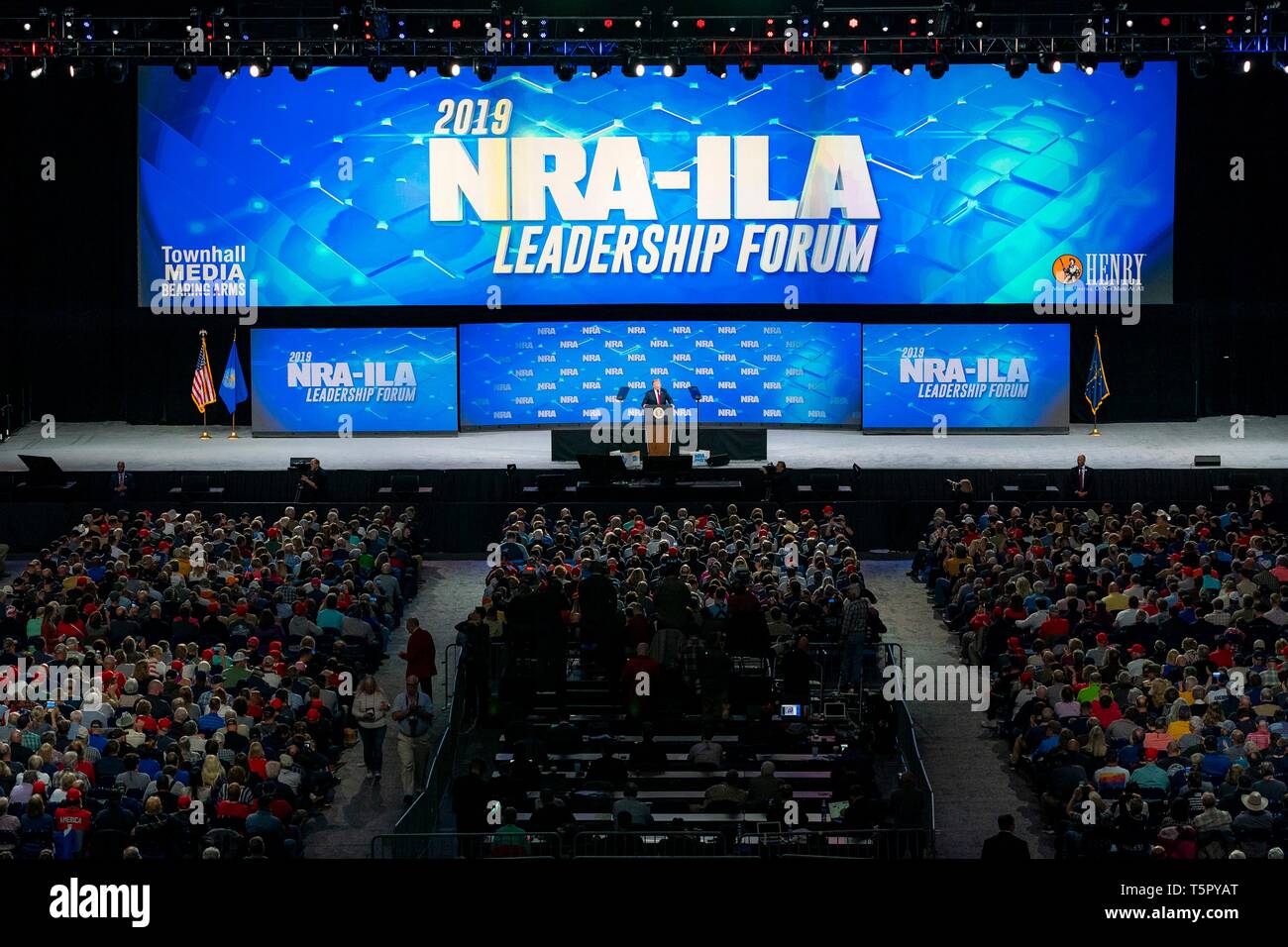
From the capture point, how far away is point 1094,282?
30656 millimetres

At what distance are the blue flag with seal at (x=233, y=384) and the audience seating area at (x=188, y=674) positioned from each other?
24.0 ft

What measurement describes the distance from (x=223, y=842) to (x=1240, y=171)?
2472 cm

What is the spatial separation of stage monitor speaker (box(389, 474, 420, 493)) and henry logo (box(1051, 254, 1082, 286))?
12.1 metres

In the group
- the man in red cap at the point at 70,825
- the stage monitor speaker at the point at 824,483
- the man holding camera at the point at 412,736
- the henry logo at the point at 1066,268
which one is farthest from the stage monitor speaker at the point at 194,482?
the henry logo at the point at 1066,268

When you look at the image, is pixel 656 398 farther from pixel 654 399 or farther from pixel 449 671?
pixel 449 671

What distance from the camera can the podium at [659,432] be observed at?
26.2m

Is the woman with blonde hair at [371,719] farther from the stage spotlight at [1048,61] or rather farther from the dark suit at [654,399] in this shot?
the stage spotlight at [1048,61]

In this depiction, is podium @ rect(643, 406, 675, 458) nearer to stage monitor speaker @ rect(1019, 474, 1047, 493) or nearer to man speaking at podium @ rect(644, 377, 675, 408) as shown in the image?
man speaking at podium @ rect(644, 377, 675, 408)

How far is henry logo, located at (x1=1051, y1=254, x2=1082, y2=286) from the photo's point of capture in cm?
3059

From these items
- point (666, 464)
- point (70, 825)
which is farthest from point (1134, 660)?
point (666, 464)

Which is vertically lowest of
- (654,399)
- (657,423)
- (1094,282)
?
(657,423)
